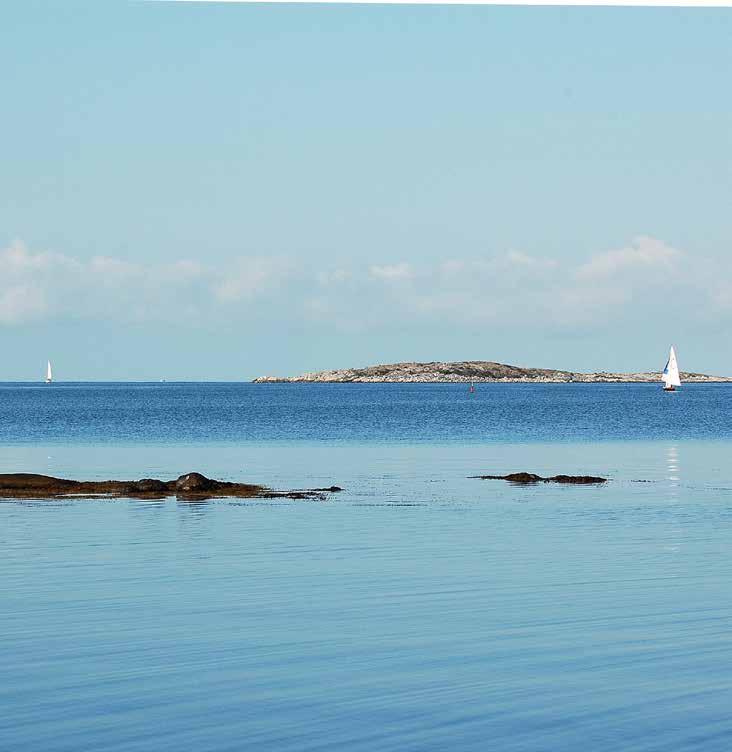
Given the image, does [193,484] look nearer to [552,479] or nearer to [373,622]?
[552,479]

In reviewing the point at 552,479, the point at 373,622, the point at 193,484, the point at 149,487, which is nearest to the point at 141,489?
the point at 149,487

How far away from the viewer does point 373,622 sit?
16.8 metres

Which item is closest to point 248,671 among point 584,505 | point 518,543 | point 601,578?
point 601,578

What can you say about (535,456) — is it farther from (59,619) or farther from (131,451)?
(59,619)

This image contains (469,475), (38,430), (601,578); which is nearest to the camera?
(601,578)

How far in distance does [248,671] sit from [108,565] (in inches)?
341

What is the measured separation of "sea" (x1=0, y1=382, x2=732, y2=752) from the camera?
1198cm

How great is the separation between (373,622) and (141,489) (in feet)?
72.8

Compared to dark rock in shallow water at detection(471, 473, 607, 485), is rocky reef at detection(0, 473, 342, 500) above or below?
above

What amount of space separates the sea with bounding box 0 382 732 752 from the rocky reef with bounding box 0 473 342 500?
1.85m

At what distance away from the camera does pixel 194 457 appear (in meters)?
58.9

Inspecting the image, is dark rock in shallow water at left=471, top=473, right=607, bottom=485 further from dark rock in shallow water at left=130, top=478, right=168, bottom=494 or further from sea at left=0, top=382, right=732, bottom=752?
dark rock in shallow water at left=130, top=478, right=168, bottom=494

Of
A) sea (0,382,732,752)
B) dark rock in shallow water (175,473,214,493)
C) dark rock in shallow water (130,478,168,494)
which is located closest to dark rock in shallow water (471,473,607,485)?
sea (0,382,732,752)

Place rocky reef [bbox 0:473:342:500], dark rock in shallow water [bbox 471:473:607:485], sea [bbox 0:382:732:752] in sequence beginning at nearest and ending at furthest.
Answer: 1. sea [bbox 0:382:732:752]
2. rocky reef [bbox 0:473:342:500]
3. dark rock in shallow water [bbox 471:473:607:485]
